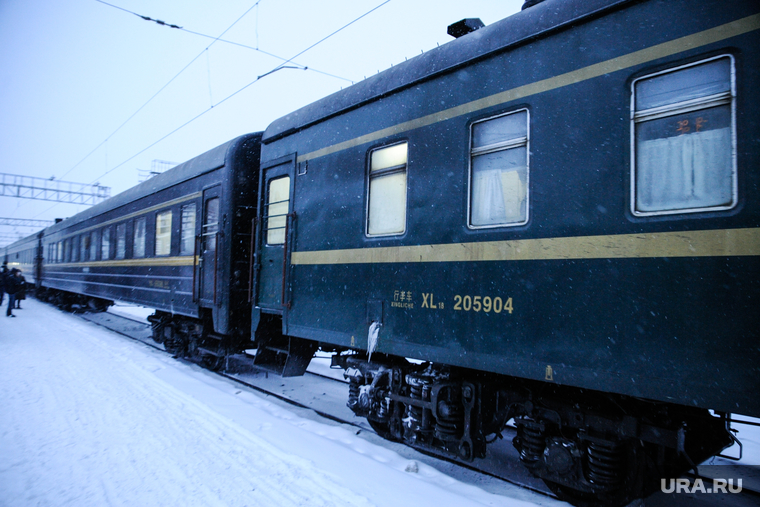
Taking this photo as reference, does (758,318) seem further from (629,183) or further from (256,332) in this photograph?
(256,332)

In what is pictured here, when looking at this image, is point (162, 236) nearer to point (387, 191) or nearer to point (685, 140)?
point (387, 191)

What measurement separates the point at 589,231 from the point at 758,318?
3.26ft

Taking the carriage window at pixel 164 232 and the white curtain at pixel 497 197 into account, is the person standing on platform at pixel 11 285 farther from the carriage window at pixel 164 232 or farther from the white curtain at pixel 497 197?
the white curtain at pixel 497 197

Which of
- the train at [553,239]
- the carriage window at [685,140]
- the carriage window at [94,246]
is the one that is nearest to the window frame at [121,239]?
A: the carriage window at [94,246]

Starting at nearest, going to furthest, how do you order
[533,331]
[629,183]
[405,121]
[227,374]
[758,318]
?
1. [758,318]
2. [629,183]
3. [533,331]
4. [405,121]
5. [227,374]

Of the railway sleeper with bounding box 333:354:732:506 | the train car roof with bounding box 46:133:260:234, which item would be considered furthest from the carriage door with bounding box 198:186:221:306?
the railway sleeper with bounding box 333:354:732:506

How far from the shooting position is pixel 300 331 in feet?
18.2

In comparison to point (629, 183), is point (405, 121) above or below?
above

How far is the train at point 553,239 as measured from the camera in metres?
2.56

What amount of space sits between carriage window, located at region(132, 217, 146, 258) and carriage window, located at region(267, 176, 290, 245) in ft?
18.5

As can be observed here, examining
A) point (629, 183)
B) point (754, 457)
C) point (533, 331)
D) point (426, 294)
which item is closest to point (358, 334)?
point (426, 294)

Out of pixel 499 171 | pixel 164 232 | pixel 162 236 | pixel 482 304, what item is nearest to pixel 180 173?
pixel 164 232

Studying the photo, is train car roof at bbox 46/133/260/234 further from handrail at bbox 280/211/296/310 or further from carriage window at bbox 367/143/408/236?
carriage window at bbox 367/143/408/236

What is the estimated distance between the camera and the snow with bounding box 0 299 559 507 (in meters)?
3.50
